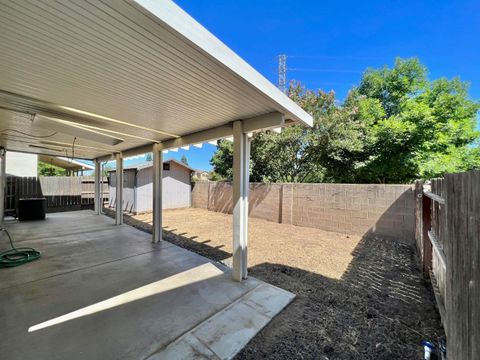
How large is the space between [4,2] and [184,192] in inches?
453

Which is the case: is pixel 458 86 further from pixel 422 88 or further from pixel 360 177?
pixel 360 177

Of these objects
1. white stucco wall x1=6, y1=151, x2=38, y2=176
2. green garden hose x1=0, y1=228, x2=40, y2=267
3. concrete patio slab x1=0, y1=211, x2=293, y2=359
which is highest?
white stucco wall x1=6, y1=151, x2=38, y2=176

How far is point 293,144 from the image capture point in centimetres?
1014

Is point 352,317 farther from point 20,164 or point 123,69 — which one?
point 20,164

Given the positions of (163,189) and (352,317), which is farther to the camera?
(163,189)

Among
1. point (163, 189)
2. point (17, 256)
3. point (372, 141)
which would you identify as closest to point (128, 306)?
point (17, 256)

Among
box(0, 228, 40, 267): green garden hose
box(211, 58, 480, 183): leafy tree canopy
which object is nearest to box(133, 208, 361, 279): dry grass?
box(0, 228, 40, 267): green garden hose

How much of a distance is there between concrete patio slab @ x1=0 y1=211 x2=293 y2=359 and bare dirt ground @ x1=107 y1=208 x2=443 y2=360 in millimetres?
308

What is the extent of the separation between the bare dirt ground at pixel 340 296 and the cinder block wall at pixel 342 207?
1.47ft

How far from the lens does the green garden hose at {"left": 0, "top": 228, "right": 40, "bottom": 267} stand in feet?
A: 12.9

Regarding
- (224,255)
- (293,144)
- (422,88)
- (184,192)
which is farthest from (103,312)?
(422,88)

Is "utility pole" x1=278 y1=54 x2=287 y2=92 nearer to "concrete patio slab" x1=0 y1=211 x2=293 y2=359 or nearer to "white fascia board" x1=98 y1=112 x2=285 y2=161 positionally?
"white fascia board" x1=98 y1=112 x2=285 y2=161

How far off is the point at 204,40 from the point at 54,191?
13.5m

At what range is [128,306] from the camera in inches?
107
